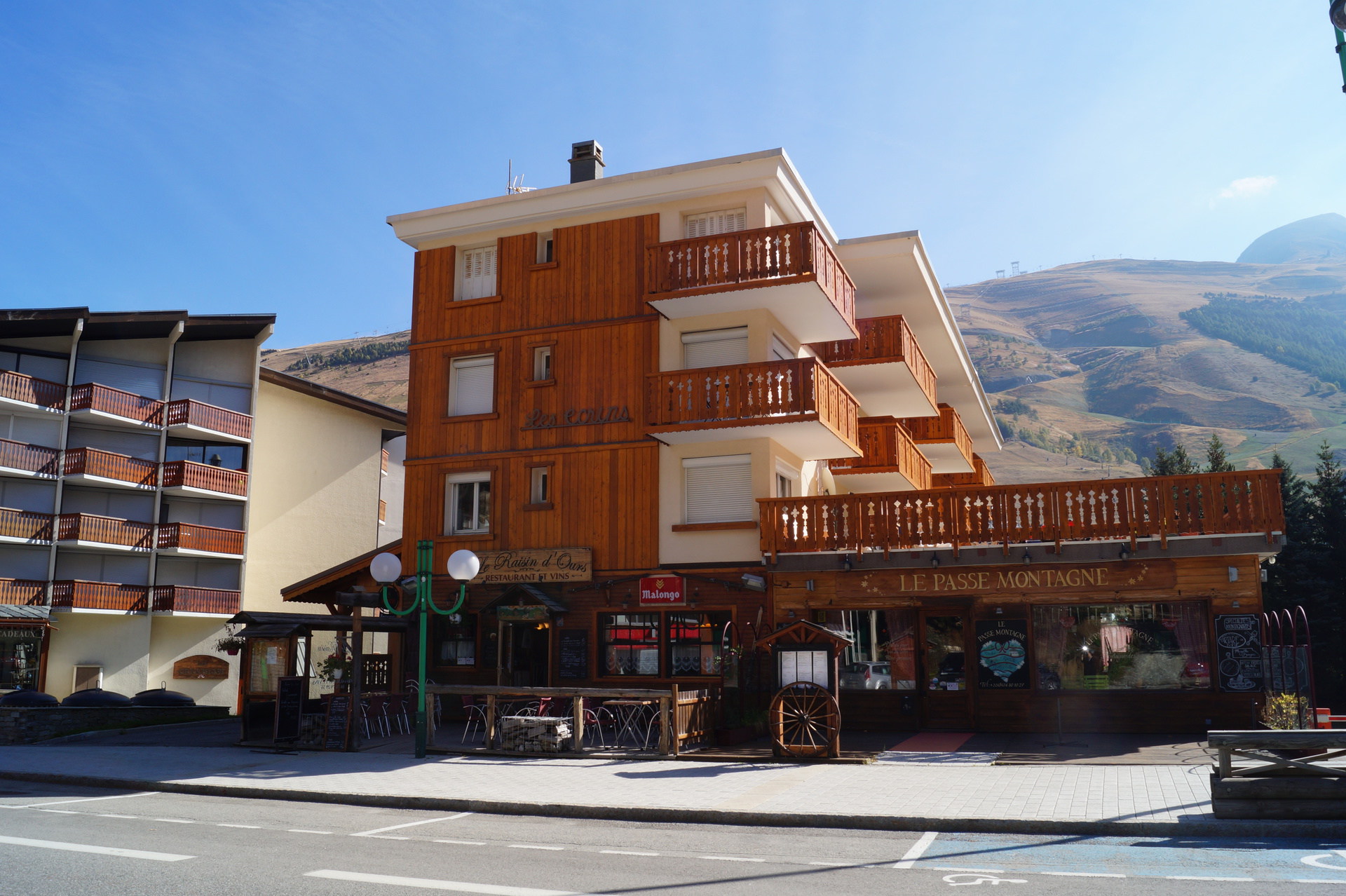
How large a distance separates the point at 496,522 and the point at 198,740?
23.5 ft

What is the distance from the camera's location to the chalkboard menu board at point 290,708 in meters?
17.5

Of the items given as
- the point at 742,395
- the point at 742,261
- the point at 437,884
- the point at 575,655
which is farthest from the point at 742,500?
the point at 437,884

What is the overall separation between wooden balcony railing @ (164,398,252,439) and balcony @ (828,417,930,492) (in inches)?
891

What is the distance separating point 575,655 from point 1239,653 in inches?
476

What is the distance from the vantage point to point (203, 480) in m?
37.1

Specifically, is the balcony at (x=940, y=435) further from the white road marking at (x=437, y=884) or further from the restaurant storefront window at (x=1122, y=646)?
the white road marking at (x=437, y=884)

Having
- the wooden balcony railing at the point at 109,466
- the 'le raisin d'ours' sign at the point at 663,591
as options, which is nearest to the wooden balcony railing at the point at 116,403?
the wooden balcony railing at the point at 109,466

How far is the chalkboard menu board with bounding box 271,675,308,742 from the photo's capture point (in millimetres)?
17547

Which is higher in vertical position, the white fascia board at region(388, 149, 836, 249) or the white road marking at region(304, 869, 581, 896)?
the white fascia board at region(388, 149, 836, 249)

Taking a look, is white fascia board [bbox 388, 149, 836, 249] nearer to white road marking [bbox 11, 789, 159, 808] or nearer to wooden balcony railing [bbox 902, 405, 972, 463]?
wooden balcony railing [bbox 902, 405, 972, 463]

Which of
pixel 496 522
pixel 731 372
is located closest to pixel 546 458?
pixel 496 522

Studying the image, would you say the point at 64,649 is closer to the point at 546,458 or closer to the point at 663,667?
the point at 546,458

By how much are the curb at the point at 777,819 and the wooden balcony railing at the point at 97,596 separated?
74.4ft

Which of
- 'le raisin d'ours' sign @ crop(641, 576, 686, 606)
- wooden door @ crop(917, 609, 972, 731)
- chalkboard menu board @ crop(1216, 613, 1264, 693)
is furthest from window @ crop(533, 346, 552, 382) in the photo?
chalkboard menu board @ crop(1216, 613, 1264, 693)
